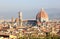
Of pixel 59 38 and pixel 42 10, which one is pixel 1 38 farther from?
pixel 42 10

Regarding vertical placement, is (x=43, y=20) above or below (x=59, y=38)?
below

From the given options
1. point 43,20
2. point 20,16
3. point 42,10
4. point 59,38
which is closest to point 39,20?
point 43,20

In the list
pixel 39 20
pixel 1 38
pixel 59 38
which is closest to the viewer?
pixel 1 38

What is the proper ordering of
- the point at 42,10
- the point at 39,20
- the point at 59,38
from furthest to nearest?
the point at 42,10 → the point at 39,20 → the point at 59,38

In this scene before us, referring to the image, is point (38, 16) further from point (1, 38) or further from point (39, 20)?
point (1, 38)

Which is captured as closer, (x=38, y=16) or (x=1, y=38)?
(x=1, y=38)

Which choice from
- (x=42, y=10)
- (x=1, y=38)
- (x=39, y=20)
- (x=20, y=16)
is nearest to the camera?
(x=1, y=38)

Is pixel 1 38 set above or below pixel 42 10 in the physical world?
above

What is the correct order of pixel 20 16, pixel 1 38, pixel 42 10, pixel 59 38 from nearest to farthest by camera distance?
1. pixel 1 38
2. pixel 59 38
3. pixel 20 16
4. pixel 42 10

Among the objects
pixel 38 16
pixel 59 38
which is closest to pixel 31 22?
pixel 38 16
